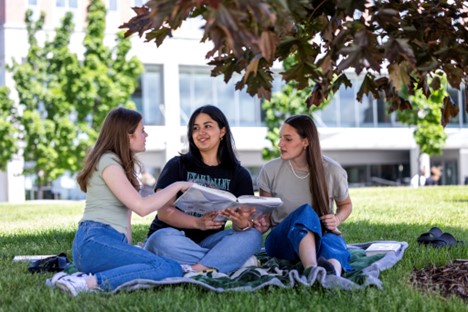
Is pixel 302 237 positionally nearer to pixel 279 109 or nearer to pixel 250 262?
pixel 250 262

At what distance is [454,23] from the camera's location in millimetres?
3859

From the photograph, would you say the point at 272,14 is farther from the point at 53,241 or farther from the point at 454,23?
the point at 53,241

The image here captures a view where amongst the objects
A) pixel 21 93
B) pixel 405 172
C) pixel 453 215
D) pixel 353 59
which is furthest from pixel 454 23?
pixel 405 172

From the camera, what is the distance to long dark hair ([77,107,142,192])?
4.29 m

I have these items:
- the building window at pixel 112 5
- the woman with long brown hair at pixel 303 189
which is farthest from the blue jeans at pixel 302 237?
the building window at pixel 112 5

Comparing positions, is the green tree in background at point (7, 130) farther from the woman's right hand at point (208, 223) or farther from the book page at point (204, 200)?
the book page at point (204, 200)

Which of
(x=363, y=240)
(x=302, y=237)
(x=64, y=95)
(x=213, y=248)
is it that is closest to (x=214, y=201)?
(x=213, y=248)

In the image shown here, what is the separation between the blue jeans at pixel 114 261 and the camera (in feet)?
13.2

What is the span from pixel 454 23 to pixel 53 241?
477 cm

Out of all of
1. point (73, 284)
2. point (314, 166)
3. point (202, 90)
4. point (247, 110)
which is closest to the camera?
point (73, 284)

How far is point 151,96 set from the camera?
3016cm

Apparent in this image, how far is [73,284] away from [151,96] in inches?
1047

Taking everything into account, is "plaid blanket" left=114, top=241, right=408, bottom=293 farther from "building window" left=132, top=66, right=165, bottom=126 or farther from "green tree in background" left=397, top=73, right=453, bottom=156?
"building window" left=132, top=66, right=165, bottom=126

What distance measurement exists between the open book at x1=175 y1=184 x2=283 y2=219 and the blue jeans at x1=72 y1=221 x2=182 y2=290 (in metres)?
0.38
